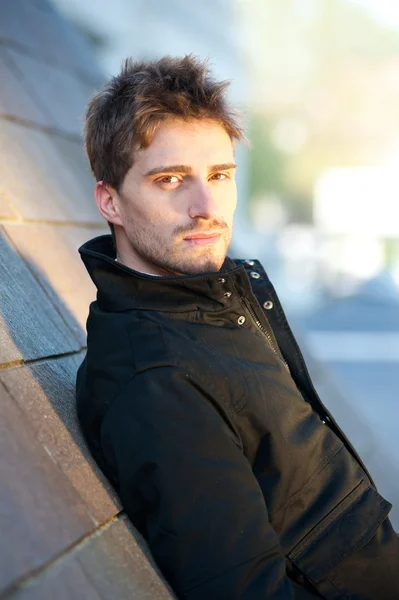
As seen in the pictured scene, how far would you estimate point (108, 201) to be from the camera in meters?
2.19

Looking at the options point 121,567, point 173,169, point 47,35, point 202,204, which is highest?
point 47,35

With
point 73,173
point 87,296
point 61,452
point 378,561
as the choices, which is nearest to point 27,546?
point 61,452

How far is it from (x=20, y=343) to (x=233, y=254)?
7.65ft

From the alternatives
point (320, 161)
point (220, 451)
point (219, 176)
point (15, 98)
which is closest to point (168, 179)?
point (219, 176)

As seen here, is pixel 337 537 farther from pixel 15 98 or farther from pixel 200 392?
pixel 15 98

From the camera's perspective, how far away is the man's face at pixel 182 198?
78.9 inches

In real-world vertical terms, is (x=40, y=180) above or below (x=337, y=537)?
above

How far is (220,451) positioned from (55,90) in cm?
292

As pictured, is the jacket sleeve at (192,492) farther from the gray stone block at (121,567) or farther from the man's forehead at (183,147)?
the man's forehead at (183,147)

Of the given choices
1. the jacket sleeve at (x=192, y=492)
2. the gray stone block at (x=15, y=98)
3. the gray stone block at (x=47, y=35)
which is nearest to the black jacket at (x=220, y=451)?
the jacket sleeve at (x=192, y=492)

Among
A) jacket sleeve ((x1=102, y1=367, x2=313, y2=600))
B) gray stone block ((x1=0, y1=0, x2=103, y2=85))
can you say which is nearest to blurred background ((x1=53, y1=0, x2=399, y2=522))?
gray stone block ((x1=0, y1=0, x2=103, y2=85))

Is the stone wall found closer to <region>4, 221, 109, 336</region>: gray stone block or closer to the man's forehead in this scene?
<region>4, 221, 109, 336</region>: gray stone block

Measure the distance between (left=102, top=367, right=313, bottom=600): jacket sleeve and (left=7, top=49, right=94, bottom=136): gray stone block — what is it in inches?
94.4

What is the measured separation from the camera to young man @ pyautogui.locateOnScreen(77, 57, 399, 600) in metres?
1.61
